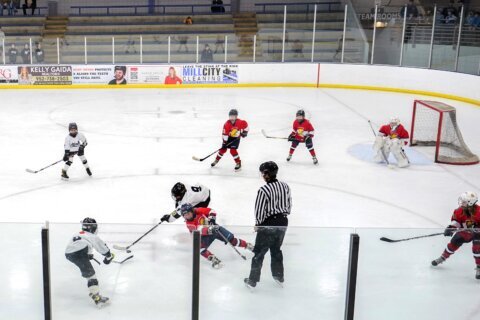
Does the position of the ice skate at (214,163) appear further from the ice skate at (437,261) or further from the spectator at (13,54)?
the spectator at (13,54)

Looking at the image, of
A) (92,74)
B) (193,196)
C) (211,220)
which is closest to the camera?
(211,220)

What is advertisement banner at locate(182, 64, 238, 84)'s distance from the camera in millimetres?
17641

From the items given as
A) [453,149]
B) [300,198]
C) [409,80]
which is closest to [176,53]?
[409,80]

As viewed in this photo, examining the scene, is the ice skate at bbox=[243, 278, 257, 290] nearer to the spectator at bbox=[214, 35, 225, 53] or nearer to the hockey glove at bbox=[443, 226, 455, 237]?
the hockey glove at bbox=[443, 226, 455, 237]

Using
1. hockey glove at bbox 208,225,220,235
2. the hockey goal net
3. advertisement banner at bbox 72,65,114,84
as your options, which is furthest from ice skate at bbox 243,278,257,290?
advertisement banner at bbox 72,65,114,84

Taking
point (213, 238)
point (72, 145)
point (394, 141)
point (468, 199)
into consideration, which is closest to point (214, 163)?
point (72, 145)

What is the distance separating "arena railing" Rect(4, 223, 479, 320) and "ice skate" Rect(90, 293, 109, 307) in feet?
0.11

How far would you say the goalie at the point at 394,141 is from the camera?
30.8ft

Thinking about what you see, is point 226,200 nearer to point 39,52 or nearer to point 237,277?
point 237,277

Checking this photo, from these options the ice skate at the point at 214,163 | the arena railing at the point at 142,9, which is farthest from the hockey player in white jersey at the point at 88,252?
the arena railing at the point at 142,9

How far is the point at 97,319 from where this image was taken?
4.11 meters

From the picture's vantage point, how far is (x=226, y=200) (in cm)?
773

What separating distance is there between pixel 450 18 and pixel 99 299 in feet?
47.5

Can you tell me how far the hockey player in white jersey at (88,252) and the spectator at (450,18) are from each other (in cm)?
1429
